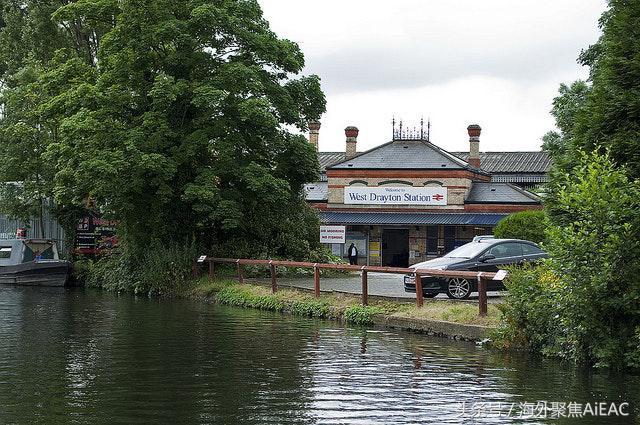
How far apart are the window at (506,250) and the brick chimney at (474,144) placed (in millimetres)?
35973

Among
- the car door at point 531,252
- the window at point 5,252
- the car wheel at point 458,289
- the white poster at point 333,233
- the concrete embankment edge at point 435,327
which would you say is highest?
the white poster at point 333,233

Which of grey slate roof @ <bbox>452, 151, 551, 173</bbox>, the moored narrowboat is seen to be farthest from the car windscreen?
grey slate roof @ <bbox>452, 151, 551, 173</bbox>

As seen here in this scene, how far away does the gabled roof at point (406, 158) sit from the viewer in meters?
52.7

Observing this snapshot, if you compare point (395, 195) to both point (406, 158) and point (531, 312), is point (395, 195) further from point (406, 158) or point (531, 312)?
point (531, 312)

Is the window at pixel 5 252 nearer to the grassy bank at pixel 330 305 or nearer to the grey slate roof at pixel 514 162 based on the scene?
the grassy bank at pixel 330 305

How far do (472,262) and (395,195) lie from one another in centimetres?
3022

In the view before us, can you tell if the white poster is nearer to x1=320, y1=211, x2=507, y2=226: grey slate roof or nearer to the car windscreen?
the car windscreen

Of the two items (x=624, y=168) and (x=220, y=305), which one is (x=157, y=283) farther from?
(x=624, y=168)

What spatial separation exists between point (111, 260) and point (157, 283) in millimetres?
5720

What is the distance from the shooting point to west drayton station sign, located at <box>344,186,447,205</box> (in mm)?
52281

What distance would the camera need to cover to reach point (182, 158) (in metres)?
30.6

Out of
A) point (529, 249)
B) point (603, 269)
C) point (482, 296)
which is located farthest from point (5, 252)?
point (603, 269)

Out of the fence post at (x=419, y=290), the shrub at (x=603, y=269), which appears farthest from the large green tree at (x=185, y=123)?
the shrub at (x=603, y=269)

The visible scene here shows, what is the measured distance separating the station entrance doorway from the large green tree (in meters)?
19.2
